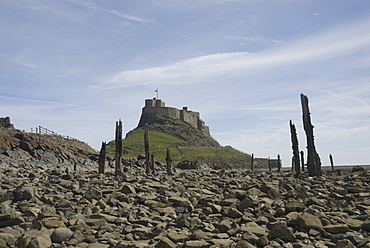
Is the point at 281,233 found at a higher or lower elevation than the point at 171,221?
lower

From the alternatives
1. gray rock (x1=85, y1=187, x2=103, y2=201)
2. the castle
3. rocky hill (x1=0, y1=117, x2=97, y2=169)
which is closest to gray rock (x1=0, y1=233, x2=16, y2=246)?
gray rock (x1=85, y1=187, x2=103, y2=201)

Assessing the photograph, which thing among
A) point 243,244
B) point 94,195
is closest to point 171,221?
point 243,244

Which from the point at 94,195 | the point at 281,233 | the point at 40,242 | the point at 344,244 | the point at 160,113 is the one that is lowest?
the point at 344,244

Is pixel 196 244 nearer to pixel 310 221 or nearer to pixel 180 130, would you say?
pixel 310 221

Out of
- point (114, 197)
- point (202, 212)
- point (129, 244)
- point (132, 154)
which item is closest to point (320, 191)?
point (202, 212)

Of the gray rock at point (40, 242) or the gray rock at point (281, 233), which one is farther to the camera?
the gray rock at point (281, 233)

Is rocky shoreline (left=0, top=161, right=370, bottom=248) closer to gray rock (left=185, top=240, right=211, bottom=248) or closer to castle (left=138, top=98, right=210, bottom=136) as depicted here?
gray rock (left=185, top=240, right=211, bottom=248)

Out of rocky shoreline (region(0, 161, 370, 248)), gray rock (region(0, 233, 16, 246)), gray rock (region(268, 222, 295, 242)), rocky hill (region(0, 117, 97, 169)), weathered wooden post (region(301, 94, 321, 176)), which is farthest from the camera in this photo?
rocky hill (region(0, 117, 97, 169))

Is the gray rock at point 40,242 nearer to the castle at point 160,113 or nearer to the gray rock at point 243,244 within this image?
the gray rock at point 243,244

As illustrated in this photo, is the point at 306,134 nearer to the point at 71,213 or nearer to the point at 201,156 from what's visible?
the point at 71,213

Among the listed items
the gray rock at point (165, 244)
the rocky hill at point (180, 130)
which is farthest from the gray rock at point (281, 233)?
the rocky hill at point (180, 130)

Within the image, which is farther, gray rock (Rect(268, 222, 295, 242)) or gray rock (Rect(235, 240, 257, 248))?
gray rock (Rect(268, 222, 295, 242))

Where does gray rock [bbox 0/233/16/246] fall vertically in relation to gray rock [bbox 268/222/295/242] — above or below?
above

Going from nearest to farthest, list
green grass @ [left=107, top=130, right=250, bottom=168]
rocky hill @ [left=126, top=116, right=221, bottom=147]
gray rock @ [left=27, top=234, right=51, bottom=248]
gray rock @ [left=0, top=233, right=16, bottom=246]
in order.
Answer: gray rock @ [left=27, top=234, right=51, bottom=248], gray rock @ [left=0, top=233, right=16, bottom=246], green grass @ [left=107, top=130, right=250, bottom=168], rocky hill @ [left=126, top=116, right=221, bottom=147]
